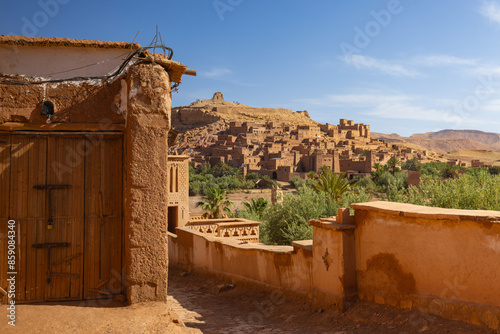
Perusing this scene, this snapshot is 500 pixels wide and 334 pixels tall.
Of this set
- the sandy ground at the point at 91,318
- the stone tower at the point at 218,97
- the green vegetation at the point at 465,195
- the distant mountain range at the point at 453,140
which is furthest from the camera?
the distant mountain range at the point at 453,140

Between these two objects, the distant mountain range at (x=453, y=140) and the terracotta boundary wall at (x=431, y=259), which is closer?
the terracotta boundary wall at (x=431, y=259)

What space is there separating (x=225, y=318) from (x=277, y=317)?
728mm

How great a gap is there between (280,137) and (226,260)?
2540 inches

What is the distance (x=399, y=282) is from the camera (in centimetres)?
450

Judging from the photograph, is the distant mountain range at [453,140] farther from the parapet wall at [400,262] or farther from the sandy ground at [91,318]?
the sandy ground at [91,318]

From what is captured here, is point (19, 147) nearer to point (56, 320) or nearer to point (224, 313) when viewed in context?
point (56, 320)

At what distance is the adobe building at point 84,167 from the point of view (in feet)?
13.6

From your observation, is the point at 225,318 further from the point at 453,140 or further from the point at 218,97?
the point at 453,140

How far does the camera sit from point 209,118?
300 ft

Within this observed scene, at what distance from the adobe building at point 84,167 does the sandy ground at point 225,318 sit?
30 cm

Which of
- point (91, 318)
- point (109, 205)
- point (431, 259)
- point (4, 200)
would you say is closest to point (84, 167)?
point (109, 205)

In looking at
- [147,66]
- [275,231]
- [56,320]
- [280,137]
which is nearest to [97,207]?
[56,320]

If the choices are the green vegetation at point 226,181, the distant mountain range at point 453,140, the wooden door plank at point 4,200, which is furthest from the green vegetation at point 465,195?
the distant mountain range at point 453,140

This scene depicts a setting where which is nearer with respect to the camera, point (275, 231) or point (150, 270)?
point (150, 270)
